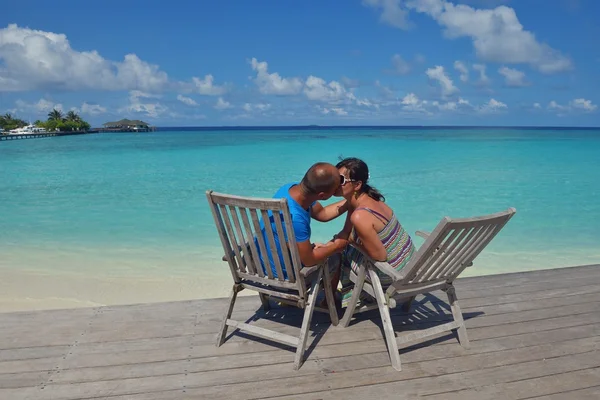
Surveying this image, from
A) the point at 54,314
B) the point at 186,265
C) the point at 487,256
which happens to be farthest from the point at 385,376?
the point at 487,256

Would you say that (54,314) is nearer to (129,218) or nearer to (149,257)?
(149,257)

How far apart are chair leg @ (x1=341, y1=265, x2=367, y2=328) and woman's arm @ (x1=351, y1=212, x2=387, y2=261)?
0.54ft

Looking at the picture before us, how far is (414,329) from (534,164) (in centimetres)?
2335

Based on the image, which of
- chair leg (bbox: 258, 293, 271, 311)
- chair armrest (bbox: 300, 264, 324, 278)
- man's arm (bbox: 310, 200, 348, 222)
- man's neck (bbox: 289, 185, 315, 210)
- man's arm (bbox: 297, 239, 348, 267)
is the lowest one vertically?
chair leg (bbox: 258, 293, 271, 311)

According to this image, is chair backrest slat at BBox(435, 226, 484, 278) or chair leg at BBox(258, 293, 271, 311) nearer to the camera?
chair backrest slat at BBox(435, 226, 484, 278)

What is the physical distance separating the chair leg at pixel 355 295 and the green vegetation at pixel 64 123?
91.6 m

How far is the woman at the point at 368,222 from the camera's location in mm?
→ 2990

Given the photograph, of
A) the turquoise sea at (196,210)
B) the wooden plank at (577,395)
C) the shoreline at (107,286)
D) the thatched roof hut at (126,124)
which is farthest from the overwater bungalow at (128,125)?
the wooden plank at (577,395)

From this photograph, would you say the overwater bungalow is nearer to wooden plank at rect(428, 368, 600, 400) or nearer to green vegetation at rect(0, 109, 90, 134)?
green vegetation at rect(0, 109, 90, 134)

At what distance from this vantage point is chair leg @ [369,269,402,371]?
2.84 meters

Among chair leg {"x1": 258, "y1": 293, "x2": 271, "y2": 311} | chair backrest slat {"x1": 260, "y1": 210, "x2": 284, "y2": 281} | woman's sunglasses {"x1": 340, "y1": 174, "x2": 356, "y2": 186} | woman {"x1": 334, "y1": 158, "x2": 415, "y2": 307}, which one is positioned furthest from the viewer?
chair leg {"x1": 258, "y1": 293, "x2": 271, "y2": 311}

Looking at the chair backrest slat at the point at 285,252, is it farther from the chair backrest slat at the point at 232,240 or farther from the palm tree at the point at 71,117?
the palm tree at the point at 71,117

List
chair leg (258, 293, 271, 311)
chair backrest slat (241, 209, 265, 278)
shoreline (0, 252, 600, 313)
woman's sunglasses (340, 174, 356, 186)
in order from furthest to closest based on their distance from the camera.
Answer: shoreline (0, 252, 600, 313) → chair leg (258, 293, 271, 311) → woman's sunglasses (340, 174, 356, 186) → chair backrest slat (241, 209, 265, 278)

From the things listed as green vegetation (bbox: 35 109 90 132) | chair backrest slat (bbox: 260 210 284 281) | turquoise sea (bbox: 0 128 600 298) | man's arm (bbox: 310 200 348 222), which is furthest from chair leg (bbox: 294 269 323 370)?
green vegetation (bbox: 35 109 90 132)
